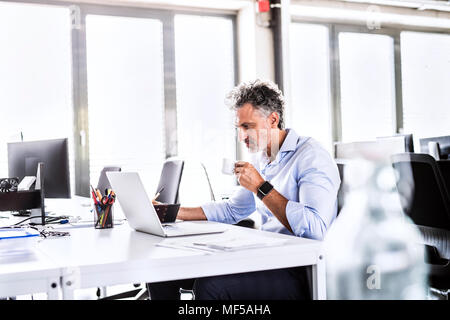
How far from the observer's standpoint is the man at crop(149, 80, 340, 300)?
1.43 metres

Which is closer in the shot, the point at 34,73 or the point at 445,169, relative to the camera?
the point at 445,169

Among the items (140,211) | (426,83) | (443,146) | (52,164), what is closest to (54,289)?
(140,211)

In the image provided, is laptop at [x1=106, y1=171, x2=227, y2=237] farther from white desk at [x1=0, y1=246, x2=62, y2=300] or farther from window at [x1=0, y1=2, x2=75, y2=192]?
window at [x1=0, y1=2, x2=75, y2=192]

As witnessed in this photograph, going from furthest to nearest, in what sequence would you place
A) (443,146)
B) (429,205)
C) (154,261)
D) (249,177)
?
(443,146)
(429,205)
(249,177)
(154,261)

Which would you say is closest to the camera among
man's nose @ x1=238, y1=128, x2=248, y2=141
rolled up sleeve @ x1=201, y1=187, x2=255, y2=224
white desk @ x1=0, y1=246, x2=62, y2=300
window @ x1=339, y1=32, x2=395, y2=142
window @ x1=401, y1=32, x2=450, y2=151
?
white desk @ x1=0, y1=246, x2=62, y2=300

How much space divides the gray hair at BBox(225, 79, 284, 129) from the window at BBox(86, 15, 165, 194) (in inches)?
103

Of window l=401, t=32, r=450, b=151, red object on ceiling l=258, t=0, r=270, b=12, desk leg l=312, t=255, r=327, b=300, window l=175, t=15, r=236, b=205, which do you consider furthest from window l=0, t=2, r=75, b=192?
desk leg l=312, t=255, r=327, b=300

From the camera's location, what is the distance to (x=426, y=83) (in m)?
3.70

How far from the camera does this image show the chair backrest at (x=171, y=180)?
276 cm

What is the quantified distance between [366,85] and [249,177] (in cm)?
344

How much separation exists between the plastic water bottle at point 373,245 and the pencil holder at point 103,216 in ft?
2.64

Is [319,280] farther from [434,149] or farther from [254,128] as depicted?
[434,149]

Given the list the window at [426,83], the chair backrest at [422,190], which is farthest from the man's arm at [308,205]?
the window at [426,83]
